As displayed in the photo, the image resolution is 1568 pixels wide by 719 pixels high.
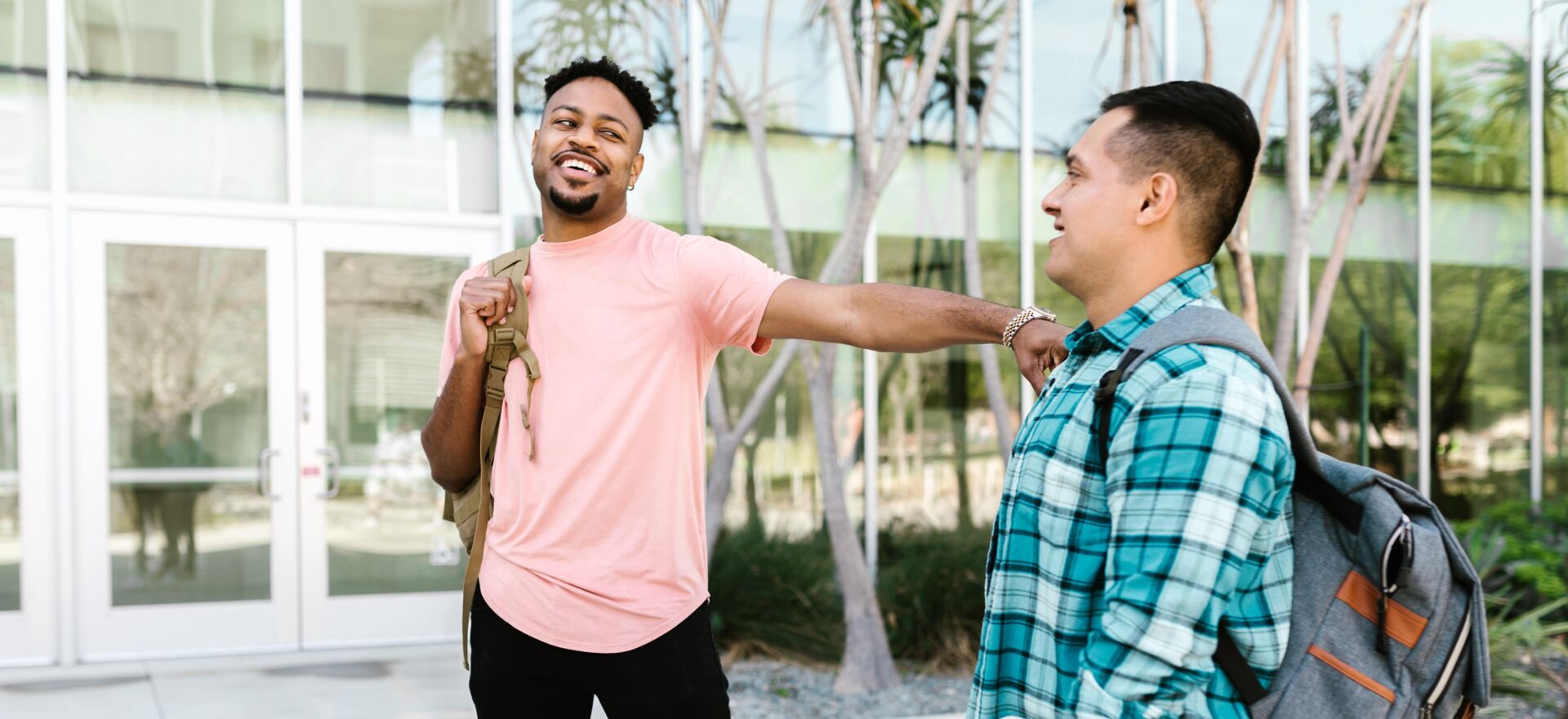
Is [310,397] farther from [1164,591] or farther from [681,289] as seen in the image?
[1164,591]

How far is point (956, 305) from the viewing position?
1.94m

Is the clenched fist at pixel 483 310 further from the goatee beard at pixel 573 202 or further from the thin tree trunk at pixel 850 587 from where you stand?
the thin tree trunk at pixel 850 587

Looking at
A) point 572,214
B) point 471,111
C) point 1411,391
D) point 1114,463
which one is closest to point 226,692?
point 471,111

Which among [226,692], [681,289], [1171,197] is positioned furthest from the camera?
[226,692]

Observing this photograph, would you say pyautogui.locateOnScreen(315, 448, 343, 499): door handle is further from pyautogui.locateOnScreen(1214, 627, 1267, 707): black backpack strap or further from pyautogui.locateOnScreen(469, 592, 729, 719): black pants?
pyautogui.locateOnScreen(1214, 627, 1267, 707): black backpack strap

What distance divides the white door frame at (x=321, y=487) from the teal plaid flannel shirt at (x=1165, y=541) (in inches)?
222

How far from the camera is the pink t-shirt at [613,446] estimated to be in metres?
2.09

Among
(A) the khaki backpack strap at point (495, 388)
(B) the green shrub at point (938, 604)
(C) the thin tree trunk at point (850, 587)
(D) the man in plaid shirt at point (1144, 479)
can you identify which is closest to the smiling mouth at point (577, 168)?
(A) the khaki backpack strap at point (495, 388)

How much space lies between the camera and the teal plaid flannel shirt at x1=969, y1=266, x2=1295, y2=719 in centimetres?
124

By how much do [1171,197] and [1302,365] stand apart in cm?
532

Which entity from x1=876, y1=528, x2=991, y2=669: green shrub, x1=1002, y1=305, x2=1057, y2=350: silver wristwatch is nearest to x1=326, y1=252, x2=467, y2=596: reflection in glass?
x1=876, y1=528, x2=991, y2=669: green shrub

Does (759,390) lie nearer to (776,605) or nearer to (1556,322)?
(776,605)

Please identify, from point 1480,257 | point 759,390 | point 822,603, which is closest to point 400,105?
point 759,390

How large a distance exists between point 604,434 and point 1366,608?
128cm
